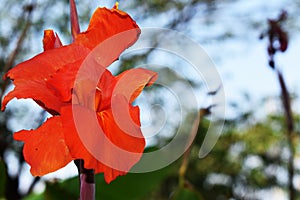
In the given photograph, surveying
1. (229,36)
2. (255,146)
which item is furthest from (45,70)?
(255,146)

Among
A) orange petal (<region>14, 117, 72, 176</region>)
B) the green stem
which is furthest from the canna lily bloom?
the green stem

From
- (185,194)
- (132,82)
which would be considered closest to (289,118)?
(185,194)

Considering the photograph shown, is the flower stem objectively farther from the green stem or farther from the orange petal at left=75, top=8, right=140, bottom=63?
the green stem

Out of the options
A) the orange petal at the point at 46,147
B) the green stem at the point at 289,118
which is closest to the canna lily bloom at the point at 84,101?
the orange petal at the point at 46,147

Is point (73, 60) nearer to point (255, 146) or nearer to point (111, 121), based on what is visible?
point (111, 121)

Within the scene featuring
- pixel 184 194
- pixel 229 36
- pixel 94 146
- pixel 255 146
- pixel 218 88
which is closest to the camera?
pixel 94 146

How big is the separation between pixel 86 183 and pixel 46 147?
0.04 m

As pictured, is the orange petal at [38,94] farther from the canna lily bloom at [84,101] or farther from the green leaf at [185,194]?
the green leaf at [185,194]

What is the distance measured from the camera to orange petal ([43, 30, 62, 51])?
0.39 meters

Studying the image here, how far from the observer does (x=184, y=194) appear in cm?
82

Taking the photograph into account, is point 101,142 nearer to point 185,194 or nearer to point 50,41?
point 50,41

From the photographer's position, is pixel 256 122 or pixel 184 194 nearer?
pixel 184 194

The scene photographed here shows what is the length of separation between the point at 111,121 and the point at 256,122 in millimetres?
5575

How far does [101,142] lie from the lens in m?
0.36
